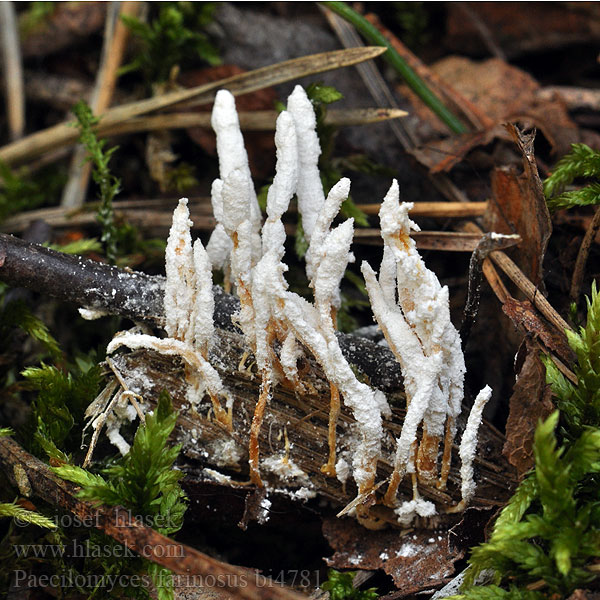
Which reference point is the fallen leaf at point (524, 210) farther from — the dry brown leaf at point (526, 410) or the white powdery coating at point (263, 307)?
the white powdery coating at point (263, 307)

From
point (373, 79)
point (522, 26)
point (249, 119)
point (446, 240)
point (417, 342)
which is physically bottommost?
point (417, 342)

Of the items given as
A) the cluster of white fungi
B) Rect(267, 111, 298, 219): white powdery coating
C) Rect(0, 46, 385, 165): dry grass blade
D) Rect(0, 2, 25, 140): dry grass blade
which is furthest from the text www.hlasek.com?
Rect(0, 2, 25, 140): dry grass blade

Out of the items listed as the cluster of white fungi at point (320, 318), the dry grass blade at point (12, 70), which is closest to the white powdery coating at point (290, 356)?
the cluster of white fungi at point (320, 318)

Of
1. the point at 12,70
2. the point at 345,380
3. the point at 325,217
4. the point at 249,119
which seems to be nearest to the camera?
the point at 345,380

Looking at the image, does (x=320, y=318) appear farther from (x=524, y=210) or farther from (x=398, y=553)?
(x=524, y=210)

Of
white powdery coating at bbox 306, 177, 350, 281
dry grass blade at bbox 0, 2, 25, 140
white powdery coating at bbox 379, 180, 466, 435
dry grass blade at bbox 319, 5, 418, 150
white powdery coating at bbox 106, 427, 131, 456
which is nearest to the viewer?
white powdery coating at bbox 379, 180, 466, 435

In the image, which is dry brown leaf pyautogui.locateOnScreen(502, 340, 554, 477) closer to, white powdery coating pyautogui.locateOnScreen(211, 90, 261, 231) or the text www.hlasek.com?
white powdery coating pyautogui.locateOnScreen(211, 90, 261, 231)

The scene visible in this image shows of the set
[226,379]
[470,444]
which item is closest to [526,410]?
[470,444]

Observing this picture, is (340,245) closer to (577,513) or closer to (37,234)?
(577,513)
